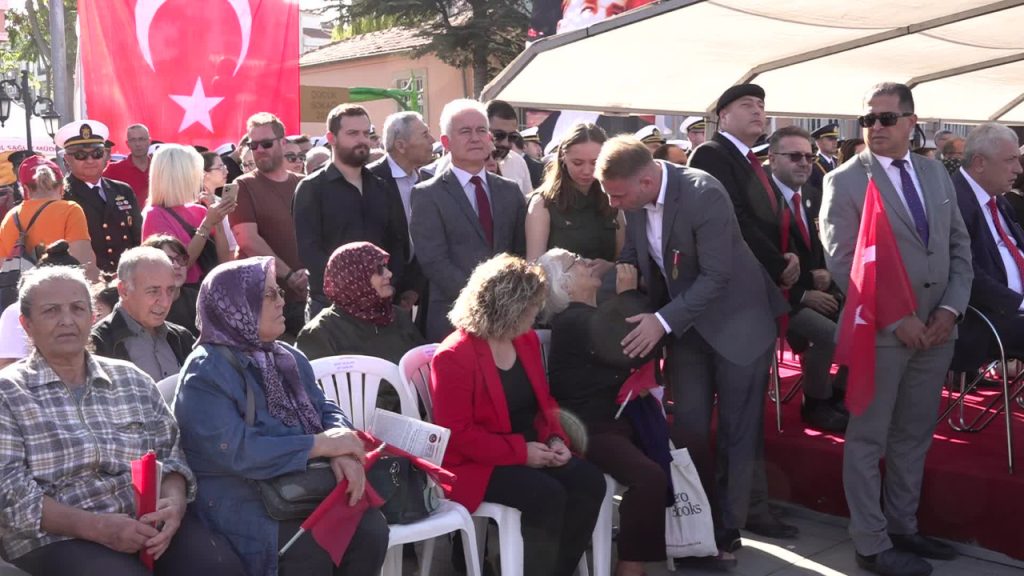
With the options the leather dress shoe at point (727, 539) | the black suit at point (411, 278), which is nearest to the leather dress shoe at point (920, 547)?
the leather dress shoe at point (727, 539)

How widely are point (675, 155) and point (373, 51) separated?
27721 millimetres

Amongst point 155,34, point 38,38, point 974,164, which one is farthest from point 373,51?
point 974,164

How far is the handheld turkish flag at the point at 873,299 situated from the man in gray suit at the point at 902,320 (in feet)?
0.19

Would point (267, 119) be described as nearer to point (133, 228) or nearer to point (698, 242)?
point (133, 228)

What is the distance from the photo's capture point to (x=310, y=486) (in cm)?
366

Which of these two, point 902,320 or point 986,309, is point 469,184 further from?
point 986,309

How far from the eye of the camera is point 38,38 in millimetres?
35656

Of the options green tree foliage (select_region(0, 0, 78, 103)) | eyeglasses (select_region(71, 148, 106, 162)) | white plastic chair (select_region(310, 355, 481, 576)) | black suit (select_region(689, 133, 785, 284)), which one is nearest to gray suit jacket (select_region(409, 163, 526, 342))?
white plastic chair (select_region(310, 355, 481, 576))

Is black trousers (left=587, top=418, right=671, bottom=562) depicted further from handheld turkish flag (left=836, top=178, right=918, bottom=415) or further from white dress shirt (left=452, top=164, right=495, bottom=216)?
white dress shirt (left=452, top=164, right=495, bottom=216)

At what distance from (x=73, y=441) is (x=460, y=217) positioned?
2506mm

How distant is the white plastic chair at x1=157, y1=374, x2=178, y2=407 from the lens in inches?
157

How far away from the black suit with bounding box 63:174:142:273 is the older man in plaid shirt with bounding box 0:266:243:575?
3.65 metres

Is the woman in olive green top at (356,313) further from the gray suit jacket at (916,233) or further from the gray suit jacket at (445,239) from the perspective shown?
the gray suit jacket at (916,233)

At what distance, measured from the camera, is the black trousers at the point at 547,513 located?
4246 millimetres
